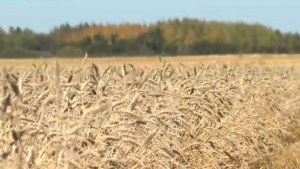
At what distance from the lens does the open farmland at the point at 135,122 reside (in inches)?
163

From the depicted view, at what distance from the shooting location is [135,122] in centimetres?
469

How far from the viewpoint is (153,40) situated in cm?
7662

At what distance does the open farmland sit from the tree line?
176 ft

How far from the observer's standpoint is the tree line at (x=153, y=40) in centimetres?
6756

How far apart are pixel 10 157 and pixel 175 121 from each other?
293 cm

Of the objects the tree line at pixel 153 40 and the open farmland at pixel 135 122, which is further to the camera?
the tree line at pixel 153 40

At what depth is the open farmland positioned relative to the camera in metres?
4.13

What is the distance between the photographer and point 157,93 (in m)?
7.18

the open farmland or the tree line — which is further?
the tree line

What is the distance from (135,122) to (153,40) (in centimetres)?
7212

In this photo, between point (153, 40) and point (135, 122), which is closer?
point (135, 122)

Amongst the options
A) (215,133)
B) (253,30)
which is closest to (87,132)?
(215,133)

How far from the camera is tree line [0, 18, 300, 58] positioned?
67.6 m

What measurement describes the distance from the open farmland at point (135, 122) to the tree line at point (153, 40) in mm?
53541
